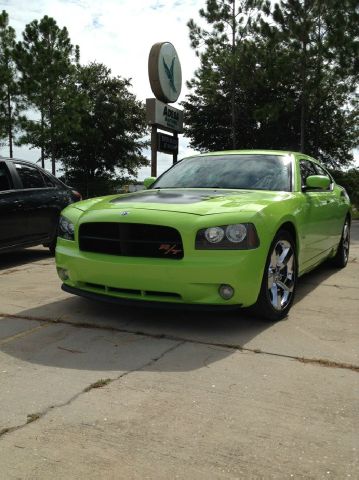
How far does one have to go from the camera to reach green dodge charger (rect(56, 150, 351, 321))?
3.79 meters

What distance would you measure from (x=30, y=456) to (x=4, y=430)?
28 cm

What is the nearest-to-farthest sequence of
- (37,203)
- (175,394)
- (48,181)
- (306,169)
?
(175,394), (306,169), (37,203), (48,181)

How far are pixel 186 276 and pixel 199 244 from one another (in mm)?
251

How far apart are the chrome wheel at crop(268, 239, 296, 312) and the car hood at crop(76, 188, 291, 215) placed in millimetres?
416

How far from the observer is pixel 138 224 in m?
3.97

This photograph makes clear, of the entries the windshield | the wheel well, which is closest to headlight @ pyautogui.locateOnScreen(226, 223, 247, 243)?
the wheel well

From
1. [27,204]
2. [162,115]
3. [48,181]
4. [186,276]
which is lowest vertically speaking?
Result: [186,276]

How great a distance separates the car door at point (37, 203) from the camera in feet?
23.8

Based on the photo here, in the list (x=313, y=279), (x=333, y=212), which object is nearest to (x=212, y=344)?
(x=313, y=279)

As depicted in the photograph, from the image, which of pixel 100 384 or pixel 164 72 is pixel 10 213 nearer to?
pixel 100 384

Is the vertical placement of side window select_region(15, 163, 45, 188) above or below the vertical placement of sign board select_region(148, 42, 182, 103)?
below

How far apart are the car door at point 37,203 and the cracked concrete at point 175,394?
2.89 meters

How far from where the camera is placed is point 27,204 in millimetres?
7180

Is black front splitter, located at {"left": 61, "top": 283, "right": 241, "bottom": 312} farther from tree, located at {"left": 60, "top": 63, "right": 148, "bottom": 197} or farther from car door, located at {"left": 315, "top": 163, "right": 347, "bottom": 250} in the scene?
tree, located at {"left": 60, "top": 63, "right": 148, "bottom": 197}
